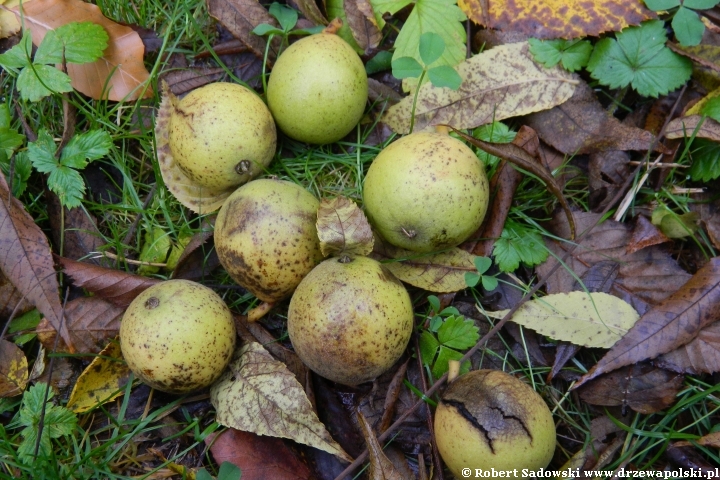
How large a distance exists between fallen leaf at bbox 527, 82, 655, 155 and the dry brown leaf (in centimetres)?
205

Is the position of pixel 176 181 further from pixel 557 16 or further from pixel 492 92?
pixel 557 16

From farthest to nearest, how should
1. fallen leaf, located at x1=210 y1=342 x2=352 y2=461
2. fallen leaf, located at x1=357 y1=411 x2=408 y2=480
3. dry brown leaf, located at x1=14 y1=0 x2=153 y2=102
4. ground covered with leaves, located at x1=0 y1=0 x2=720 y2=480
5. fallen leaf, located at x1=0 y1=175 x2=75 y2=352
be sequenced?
dry brown leaf, located at x1=14 y1=0 x2=153 y2=102, fallen leaf, located at x1=0 y1=175 x2=75 y2=352, ground covered with leaves, located at x1=0 y1=0 x2=720 y2=480, fallen leaf, located at x1=210 y1=342 x2=352 y2=461, fallen leaf, located at x1=357 y1=411 x2=408 y2=480

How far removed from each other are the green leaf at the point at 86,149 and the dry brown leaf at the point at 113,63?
26 cm

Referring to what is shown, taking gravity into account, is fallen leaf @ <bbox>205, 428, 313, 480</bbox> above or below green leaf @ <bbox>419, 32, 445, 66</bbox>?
below

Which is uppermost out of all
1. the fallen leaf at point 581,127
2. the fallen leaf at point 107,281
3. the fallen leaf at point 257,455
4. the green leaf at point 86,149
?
the fallen leaf at point 581,127

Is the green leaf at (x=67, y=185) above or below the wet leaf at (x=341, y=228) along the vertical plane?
below

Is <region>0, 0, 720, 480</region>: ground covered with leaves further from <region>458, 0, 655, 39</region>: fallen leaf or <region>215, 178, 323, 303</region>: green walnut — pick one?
<region>215, 178, 323, 303</region>: green walnut

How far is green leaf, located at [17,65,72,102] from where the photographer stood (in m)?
2.90

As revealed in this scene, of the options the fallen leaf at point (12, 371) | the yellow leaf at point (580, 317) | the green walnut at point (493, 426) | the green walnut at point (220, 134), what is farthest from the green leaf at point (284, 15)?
the fallen leaf at point (12, 371)

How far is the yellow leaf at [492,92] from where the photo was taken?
2896 millimetres

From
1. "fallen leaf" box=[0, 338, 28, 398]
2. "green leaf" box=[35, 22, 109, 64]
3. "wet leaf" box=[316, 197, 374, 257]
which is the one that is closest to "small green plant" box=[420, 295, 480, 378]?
"wet leaf" box=[316, 197, 374, 257]

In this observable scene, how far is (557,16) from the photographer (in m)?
2.88

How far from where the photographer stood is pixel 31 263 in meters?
2.80

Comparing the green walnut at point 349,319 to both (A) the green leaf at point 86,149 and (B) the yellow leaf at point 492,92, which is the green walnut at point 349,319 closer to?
(B) the yellow leaf at point 492,92
